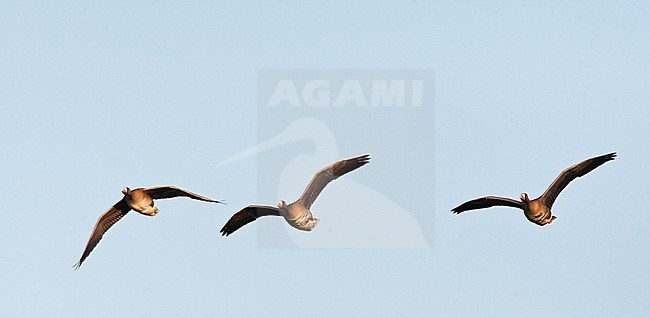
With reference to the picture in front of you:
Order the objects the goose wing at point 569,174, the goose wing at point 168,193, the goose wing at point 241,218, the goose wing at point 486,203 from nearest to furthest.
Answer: the goose wing at point 168,193, the goose wing at point 569,174, the goose wing at point 241,218, the goose wing at point 486,203

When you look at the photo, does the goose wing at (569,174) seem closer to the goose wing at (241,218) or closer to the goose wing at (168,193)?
the goose wing at (241,218)

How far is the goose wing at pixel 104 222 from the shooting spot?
91.4 ft

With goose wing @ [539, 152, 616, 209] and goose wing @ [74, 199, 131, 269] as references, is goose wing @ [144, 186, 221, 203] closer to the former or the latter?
goose wing @ [74, 199, 131, 269]

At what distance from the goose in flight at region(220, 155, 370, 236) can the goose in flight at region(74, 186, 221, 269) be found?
7.33 feet

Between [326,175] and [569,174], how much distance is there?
630 cm

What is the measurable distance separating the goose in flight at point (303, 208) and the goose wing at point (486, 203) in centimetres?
474

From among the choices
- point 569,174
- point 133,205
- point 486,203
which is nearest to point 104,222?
point 133,205

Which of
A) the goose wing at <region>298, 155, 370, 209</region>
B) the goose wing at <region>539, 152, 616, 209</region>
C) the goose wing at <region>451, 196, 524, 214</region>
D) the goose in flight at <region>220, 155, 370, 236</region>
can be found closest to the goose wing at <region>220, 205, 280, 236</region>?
the goose in flight at <region>220, 155, 370, 236</region>

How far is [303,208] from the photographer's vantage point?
26.2m

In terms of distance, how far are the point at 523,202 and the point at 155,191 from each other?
9.43 meters

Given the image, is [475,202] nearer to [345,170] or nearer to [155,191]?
[345,170]

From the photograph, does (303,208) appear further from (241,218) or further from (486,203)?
(486,203)

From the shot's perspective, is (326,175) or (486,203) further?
(486,203)

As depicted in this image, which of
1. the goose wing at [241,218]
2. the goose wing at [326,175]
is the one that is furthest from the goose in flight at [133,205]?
the goose wing at [326,175]
